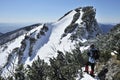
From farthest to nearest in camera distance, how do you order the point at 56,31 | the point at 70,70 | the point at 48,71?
the point at 56,31
the point at 48,71
the point at 70,70

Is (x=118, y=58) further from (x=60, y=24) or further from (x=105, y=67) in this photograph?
(x=60, y=24)

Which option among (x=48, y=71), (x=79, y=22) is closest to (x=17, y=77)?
(x=48, y=71)

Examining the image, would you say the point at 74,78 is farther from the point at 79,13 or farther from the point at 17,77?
the point at 79,13

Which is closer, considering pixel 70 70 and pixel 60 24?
pixel 70 70

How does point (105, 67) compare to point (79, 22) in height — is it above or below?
below

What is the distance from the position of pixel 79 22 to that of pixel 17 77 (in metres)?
103

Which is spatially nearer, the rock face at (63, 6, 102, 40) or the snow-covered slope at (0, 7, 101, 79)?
the snow-covered slope at (0, 7, 101, 79)

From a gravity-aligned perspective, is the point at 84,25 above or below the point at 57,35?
below

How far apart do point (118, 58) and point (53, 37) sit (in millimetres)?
115060

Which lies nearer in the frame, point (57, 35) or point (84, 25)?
point (84, 25)

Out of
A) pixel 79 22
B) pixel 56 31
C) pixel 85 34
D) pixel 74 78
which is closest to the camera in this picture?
pixel 74 78

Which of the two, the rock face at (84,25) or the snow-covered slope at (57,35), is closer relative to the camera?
the snow-covered slope at (57,35)

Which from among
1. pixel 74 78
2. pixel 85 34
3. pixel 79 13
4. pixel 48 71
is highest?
pixel 79 13

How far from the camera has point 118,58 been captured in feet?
54.9
